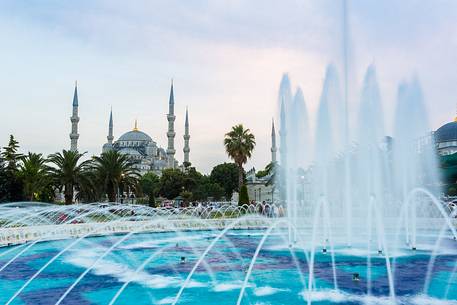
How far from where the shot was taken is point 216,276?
10.2m

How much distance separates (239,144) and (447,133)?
3910 cm

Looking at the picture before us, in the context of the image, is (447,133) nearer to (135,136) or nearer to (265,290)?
(265,290)

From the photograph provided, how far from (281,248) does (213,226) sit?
8.21m

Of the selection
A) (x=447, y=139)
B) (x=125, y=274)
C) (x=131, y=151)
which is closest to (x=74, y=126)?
(x=131, y=151)

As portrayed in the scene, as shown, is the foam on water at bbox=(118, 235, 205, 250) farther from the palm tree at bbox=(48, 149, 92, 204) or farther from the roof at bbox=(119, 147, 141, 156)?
the roof at bbox=(119, 147, 141, 156)

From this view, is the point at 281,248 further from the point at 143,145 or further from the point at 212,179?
the point at 143,145

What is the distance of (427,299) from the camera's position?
786cm

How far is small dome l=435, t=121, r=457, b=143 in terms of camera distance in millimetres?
66812

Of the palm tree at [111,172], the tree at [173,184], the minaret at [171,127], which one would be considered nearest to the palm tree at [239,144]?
the palm tree at [111,172]


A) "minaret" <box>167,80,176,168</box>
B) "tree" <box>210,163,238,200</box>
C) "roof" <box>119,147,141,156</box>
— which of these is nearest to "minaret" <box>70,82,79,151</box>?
"minaret" <box>167,80,176,168</box>

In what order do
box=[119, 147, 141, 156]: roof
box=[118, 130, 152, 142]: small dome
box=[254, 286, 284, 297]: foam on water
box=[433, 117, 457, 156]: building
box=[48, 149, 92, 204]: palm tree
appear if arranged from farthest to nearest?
box=[118, 130, 152, 142]: small dome → box=[119, 147, 141, 156]: roof → box=[433, 117, 457, 156]: building → box=[48, 149, 92, 204]: palm tree → box=[254, 286, 284, 297]: foam on water

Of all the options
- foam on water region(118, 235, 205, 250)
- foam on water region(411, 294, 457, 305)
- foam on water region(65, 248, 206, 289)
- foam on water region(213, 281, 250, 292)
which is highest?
foam on water region(118, 235, 205, 250)

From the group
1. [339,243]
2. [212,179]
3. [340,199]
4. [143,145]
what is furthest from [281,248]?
[143,145]

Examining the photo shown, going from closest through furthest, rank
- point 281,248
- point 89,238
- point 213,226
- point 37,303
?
point 37,303, point 281,248, point 89,238, point 213,226
